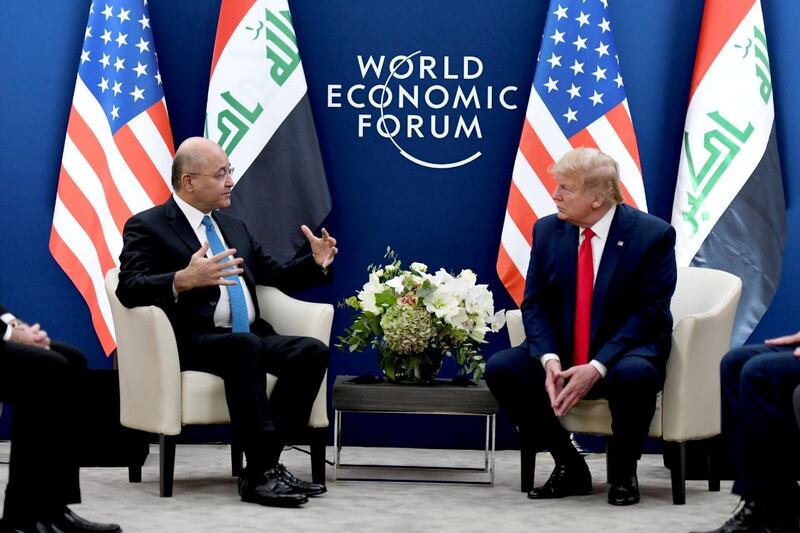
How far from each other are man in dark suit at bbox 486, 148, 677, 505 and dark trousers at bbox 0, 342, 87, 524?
1.58m

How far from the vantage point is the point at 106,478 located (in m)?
4.20

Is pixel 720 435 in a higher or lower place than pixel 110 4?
lower

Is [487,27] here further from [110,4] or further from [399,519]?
[399,519]

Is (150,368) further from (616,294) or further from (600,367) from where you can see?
(616,294)

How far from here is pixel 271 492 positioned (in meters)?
3.67

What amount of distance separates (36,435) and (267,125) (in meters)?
2.42

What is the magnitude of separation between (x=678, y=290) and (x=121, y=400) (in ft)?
7.06

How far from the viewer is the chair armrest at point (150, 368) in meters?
3.77

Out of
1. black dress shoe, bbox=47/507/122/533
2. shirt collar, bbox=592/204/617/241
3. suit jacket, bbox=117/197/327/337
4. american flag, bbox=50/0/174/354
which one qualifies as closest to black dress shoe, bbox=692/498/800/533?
shirt collar, bbox=592/204/617/241

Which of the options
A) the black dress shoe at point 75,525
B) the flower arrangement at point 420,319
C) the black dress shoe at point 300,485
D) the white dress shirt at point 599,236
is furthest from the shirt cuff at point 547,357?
the black dress shoe at point 75,525

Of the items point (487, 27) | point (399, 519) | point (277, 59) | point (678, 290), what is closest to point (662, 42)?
point (487, 27)

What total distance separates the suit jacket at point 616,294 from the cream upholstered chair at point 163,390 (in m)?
0.84

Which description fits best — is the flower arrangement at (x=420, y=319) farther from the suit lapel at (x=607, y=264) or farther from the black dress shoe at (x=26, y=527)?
the black dress shoe at (x=26, y=527)

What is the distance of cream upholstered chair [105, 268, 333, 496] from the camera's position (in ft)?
12.4
